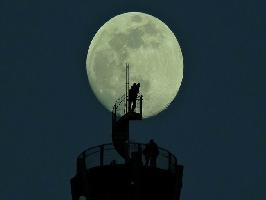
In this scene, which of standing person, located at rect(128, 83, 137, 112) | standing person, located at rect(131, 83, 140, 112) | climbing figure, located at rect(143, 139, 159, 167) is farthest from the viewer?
standing person, located at rect(128, 83, 137, 112)

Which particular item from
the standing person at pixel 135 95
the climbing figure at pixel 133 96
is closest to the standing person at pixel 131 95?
the climbing figure at pixel 133 96

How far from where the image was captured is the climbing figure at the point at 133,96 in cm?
5509

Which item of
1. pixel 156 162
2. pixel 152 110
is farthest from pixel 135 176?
pixel 152 110

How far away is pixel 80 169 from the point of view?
54062 millimetres

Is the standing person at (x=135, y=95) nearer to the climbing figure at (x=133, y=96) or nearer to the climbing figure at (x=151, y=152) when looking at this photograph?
the climbing figure at (x=133, y=96)

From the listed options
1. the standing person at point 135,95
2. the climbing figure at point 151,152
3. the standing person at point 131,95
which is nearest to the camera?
the climbing figure at point 151,152

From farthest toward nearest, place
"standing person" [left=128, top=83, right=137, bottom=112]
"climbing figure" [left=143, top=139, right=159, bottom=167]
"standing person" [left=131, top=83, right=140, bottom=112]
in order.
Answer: "standing person" [left=128, top=83, right=137, bottom=112], "standing person" [left=131, top=83, right=140, bottom=112], "climbing figure" [left=143, top=139, right=159, bottom=167]

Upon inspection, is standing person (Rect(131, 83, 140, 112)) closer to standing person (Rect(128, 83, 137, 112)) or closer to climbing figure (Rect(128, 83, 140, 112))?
climbing figure (Rect(128, 83, 140, 112))

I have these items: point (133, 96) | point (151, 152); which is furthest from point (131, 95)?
point (151, 152)

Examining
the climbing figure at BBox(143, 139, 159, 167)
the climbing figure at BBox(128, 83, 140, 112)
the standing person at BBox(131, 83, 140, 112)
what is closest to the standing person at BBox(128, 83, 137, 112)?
the climbing figure at BBox(128, 83, 140, 112)

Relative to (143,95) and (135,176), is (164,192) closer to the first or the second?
Answer: (135,176)

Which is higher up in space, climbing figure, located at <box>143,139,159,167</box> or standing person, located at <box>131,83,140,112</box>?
standing person, located at <box>131,83,140,112</box>

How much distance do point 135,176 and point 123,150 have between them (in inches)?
61.4

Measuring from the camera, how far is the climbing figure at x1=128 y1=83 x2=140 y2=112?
181 ft
